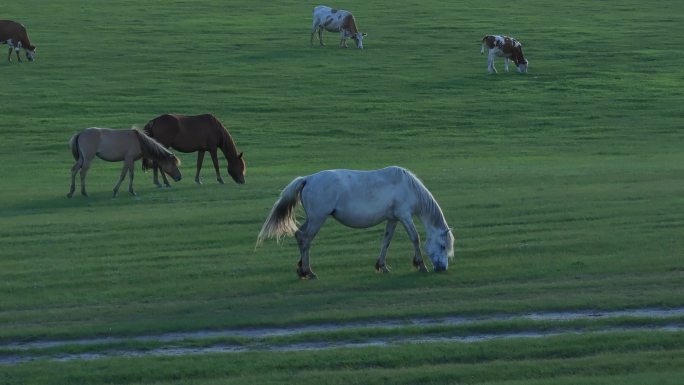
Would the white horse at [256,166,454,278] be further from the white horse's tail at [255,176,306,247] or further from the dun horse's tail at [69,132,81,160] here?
the dun horse's tail at [69,132,81,160]

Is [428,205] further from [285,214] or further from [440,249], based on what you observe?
[285,214]

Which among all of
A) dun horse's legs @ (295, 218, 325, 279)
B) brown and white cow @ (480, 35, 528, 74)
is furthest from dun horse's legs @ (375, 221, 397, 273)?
brown and white cow @ (480, 35, 528, 74)

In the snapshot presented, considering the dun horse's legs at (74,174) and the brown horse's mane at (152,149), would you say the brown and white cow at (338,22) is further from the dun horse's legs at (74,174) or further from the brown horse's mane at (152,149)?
the dun horse's legs at (74,174)

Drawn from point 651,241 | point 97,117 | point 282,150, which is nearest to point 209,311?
point 651,241

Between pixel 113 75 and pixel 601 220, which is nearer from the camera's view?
pixel 601 220

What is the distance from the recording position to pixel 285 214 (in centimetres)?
1703

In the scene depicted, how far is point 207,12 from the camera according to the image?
67.3 metres

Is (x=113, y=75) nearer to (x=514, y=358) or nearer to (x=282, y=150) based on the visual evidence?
(x=282, y=150)

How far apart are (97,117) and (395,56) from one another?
16716 mm

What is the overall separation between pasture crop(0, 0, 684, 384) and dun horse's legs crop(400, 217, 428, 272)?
1.13 feet

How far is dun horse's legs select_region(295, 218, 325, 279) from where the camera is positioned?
55.1 feet

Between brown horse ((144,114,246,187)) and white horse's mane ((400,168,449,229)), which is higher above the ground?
white horse's mane ((400,168,449,229))

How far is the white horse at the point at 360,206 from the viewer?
1688cm

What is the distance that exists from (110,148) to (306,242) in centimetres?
1087
